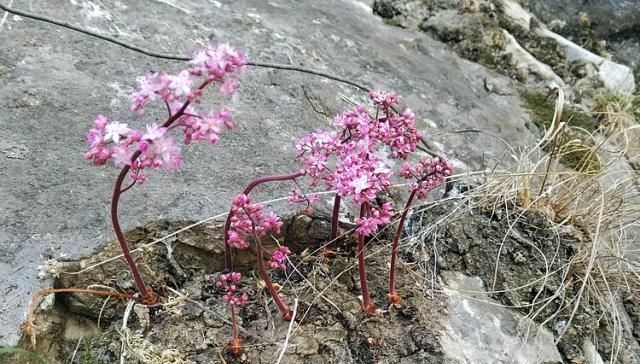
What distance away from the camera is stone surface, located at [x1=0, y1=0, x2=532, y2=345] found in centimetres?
193

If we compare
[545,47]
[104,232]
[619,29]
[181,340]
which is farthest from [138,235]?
[619,29]

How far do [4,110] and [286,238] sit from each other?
1109mm

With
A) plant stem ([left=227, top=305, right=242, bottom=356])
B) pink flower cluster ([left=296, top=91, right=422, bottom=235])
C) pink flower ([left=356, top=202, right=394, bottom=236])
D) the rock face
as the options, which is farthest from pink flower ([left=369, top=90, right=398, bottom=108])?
the rock face

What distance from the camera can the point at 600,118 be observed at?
3766 mm

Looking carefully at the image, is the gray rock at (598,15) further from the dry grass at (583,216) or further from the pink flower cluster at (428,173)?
the pink flower cluster at (428,173)

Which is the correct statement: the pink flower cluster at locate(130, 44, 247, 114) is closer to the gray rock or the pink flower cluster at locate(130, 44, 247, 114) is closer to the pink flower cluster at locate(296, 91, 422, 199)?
the pink flower cluster at locate(296, 91, 422, 199)

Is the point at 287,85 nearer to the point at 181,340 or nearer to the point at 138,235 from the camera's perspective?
the point at 138,235

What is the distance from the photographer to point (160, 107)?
95.7 inches

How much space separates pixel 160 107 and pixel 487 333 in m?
1.48

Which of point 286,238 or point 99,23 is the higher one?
point 99,23

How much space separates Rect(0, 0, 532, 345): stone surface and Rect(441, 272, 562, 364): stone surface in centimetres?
74

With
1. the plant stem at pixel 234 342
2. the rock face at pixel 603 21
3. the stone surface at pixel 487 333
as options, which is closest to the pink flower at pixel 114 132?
the plant stem at pixel 234 342

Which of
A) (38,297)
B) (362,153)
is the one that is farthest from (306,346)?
(38,297)

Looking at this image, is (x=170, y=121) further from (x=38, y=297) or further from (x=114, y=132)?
(x=38, y=297)
